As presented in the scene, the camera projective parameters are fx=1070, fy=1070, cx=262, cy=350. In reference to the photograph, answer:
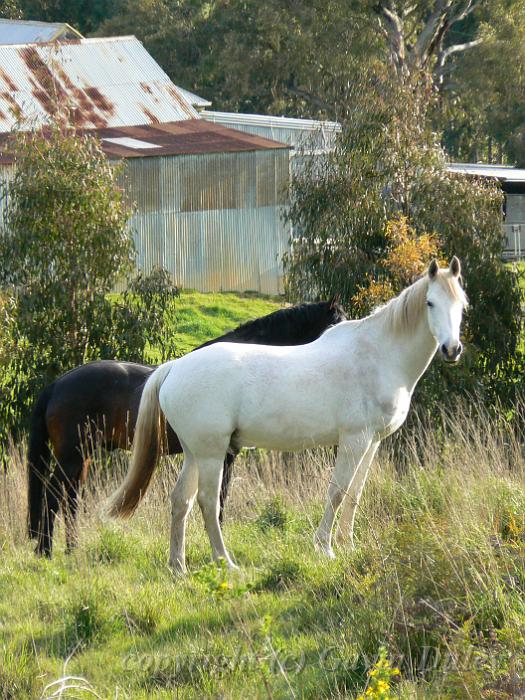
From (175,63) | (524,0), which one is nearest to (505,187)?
(524,0)

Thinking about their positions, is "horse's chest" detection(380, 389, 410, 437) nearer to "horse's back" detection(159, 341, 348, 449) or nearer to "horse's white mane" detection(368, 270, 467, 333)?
"horse's back" detection(159, 341, 348, 449)

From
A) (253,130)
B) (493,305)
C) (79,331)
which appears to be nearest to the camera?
(79,331)

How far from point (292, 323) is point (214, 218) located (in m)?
20.2

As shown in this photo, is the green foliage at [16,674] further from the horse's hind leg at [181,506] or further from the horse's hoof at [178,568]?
the horse's hind leg at [181,506]

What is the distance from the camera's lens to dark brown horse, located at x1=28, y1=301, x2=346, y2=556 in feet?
26.2

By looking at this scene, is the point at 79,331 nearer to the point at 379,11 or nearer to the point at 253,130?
the point at 253,130

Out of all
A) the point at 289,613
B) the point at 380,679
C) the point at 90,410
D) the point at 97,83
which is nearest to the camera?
the point at 380,679

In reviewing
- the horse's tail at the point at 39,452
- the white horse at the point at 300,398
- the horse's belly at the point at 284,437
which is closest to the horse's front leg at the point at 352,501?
the white horse at the point at 300,398

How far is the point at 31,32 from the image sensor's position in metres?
39.6

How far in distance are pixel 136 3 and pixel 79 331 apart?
124 feet

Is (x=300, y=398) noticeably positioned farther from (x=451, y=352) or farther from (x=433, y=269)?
(x=433, y=269)

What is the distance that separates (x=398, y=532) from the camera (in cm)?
548

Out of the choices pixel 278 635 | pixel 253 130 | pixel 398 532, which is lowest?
pixel 278 635

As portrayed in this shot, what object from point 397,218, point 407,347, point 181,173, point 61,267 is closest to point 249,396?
point 407,347
